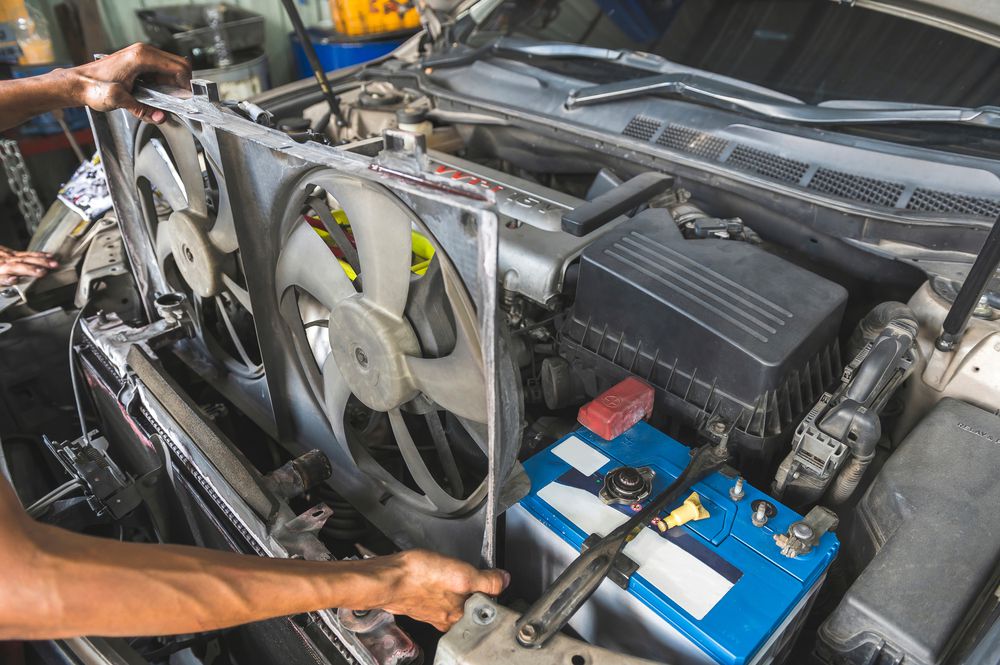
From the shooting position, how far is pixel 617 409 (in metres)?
1.06

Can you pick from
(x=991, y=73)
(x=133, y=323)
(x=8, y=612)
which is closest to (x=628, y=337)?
(x=8, y=612)

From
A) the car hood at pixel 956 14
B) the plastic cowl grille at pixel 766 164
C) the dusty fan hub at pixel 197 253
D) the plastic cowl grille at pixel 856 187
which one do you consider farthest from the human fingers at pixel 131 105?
the car hood at pixel 956 14

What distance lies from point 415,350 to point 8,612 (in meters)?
0.53

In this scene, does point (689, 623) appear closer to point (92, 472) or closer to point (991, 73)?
point (92, 472)

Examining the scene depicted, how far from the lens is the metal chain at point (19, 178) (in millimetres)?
3205

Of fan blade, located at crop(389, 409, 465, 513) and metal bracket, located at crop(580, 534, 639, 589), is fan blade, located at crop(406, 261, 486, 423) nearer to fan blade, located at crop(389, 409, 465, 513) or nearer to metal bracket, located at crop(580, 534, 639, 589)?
fan blade, located at crop(389, 409, 465, 513)

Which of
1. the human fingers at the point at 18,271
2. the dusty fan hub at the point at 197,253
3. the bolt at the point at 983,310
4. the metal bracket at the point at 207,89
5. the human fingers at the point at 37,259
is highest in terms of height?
the metal bracket at the point at 207,89

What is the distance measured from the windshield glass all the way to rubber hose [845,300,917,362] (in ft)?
1.86

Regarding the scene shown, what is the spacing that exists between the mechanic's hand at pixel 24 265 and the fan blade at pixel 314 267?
111 cm

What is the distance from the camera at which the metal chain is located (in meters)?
3.21

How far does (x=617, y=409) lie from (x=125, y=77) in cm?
108

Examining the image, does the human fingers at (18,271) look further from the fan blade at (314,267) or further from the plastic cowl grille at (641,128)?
the plastic cowl grille at (641,128)

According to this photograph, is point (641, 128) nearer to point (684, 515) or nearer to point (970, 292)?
point (970, 292)

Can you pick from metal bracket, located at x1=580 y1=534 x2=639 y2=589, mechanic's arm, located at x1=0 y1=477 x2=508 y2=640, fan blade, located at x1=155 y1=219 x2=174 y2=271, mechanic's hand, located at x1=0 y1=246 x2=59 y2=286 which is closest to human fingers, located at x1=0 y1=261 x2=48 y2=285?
mechanic's hand, located at x1=0 y1=246 x2=59 y2=286
